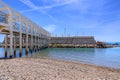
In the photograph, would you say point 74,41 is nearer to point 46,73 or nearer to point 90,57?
point 90,57

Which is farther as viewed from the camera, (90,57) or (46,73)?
(90,57)

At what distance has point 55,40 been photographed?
6819 centimetres

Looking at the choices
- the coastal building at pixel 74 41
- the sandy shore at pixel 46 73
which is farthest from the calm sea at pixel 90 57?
the coastal building at pixel 74 41

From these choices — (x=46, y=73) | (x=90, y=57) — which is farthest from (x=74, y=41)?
(x=46, y=73)

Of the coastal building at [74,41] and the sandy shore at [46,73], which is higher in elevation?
the coastal building at [74,41]

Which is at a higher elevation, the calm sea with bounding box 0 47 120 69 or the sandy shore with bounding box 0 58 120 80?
→ the sandy shore with bounding box 0 58 120 80

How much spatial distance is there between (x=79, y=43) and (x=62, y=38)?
927 cm

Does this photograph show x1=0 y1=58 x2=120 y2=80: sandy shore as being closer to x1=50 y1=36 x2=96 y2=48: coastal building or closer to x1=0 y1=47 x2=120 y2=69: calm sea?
x1=0 y1=47 x2=120 y2=69: calm sea

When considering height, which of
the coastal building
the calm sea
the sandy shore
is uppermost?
the coastal building

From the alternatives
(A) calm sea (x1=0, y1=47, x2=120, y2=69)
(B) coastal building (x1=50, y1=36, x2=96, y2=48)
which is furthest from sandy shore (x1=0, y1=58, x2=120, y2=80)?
(B) coastal building (x1=50, y1=36, x2=96, y2=48)

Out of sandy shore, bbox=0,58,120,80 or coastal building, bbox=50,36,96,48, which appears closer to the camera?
sandy shore, bbox=0,58,120,80

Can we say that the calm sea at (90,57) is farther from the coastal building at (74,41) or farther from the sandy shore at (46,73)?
the coastal building at (74,41)

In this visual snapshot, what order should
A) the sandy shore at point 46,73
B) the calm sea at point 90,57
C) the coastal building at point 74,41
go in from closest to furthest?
the sandy shore at point 46,73, the calm sea at point 90,57, the coastal building at point 74,41

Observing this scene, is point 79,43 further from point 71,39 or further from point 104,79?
point 104,79
